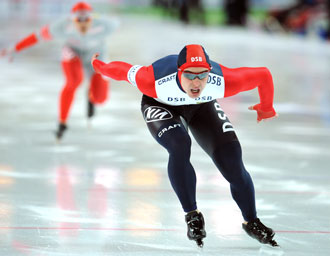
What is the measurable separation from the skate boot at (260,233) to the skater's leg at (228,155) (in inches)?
1.7

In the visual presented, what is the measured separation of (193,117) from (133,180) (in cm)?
159

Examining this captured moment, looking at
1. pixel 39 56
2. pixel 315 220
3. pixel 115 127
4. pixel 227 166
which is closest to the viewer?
pixel 227 166

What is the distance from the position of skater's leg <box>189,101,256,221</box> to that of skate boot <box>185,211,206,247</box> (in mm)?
258

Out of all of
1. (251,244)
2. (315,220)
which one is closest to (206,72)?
(251,244)

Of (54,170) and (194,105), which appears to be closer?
(194,105)

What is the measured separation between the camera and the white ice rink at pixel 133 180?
14.5ft

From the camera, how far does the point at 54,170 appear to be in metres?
6.41

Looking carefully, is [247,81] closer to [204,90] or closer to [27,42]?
[204,90]

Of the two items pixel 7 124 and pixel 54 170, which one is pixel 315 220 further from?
pixel 7 124

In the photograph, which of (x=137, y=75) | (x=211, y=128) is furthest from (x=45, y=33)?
(x=211, y=128)

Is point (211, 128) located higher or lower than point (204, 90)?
lower

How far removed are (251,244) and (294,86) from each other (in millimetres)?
8144

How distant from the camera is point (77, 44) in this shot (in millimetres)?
A: 7844

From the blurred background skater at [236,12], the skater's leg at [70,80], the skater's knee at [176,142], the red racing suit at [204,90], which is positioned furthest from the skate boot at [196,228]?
the blurred background skater at [236,12]
